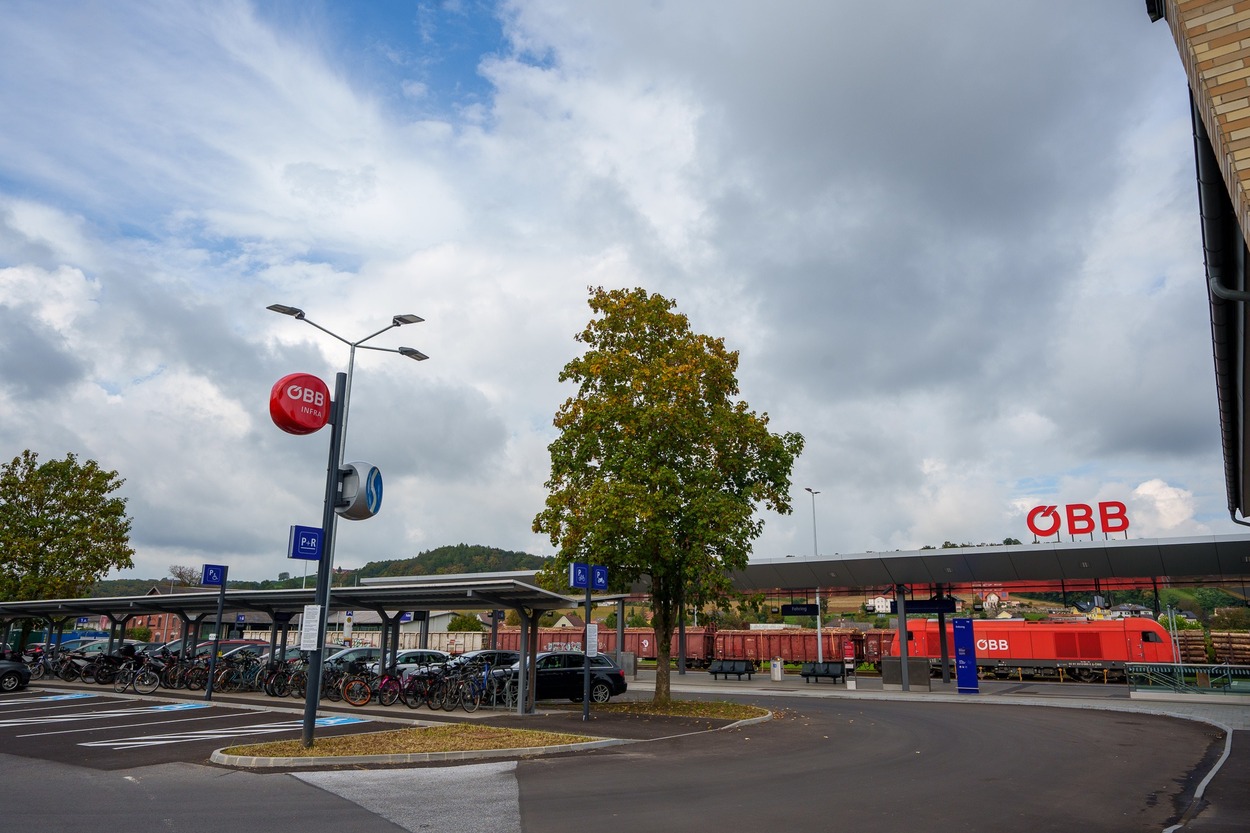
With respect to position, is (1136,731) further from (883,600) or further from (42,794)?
(883,600)

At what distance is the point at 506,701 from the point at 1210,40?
20.2m

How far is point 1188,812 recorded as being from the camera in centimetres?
956

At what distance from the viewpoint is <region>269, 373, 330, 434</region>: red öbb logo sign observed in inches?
574

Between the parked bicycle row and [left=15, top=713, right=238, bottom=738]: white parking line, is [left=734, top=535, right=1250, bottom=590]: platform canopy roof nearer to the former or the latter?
the parked bicycle row

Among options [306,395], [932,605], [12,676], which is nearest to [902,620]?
[932,605]

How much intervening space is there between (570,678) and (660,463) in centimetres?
746

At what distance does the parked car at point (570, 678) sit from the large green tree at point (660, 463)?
236 cm

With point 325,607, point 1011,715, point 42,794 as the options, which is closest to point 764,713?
point 1011,715

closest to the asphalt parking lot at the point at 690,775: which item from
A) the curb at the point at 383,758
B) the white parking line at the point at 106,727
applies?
the white parking line at the point at 106,727

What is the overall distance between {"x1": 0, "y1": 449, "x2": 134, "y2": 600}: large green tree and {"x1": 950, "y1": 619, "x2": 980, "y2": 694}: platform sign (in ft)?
123

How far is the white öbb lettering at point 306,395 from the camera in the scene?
1467 cm

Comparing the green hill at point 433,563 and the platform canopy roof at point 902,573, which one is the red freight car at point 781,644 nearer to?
the platform canopy roof at point 902,573

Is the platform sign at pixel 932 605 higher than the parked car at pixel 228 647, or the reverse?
the platform sign at pixel 932 605

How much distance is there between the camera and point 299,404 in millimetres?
14766
